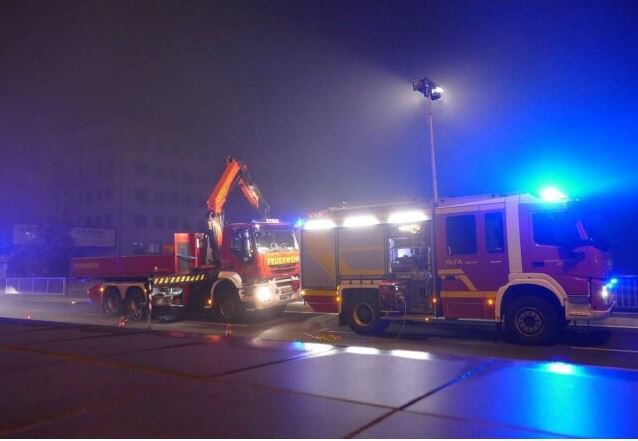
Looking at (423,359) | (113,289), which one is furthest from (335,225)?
(113,289)

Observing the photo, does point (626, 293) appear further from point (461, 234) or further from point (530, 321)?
point (461, 234)

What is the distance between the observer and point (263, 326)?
1396cm

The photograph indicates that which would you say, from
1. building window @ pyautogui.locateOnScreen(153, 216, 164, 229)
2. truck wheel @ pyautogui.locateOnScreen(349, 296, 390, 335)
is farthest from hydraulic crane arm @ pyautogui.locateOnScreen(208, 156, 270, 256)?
building window @ pyautogui.locateOnScreen(153, 216, 164, 229)

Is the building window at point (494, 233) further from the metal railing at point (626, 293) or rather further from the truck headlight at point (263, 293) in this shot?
the truck headlight at point (263, 293)

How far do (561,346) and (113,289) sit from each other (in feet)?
50.6

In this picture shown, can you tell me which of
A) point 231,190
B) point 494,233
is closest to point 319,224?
point 494,233

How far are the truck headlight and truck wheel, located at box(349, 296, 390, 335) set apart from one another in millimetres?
3144

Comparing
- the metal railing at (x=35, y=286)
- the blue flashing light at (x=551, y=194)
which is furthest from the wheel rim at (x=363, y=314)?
the metal railing at (x=35, y=286)

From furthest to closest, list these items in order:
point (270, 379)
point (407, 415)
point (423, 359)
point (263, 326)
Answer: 1. point (263, 326)
2. point (423, 359)
3. point (270, 379)
4. point (407, 415)

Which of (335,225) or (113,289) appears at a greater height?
(335,225)

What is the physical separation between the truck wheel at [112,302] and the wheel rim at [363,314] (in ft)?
34.1

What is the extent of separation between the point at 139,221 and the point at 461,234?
58452mm

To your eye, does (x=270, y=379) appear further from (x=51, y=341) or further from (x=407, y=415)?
(x=51, y=341)

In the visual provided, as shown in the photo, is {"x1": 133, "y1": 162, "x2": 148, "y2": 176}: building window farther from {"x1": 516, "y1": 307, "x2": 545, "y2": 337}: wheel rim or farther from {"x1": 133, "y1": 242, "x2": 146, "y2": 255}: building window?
{"x1": 516, "y1": 307, "x2": 545, "y2": 337}: wheel rim
